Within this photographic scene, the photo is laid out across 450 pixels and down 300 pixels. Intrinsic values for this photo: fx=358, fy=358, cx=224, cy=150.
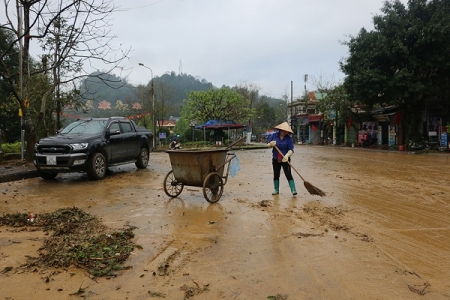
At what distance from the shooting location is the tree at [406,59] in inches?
907

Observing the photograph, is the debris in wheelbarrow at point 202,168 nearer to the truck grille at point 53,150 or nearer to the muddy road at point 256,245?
the muddy road at point 256,245

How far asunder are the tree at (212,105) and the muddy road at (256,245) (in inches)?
1136

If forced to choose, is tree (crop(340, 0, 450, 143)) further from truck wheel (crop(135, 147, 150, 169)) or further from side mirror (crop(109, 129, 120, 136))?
side mirror (crop(109, 129, 120, 136))

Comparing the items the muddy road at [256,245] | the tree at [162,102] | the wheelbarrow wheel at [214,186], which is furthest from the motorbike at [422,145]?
the tree at [162,102]

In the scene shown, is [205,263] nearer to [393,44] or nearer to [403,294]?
[403,294]

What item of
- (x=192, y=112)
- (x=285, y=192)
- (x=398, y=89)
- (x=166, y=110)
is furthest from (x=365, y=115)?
(x=285, y=192)

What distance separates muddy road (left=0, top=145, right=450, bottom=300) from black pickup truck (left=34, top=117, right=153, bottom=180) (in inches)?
53.5

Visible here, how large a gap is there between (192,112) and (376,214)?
108ft

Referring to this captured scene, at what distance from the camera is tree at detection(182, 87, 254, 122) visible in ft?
121

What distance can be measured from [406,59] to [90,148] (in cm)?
2276

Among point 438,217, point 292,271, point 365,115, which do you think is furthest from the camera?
point 365,115

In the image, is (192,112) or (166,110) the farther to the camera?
(166,110)

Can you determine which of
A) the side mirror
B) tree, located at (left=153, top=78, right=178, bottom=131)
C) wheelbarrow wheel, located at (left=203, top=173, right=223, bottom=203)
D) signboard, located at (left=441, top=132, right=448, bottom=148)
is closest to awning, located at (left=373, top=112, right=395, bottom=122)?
signboard, located at (left=441, top=132, right=448, bottom=148)

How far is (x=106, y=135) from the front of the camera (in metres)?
10.8
